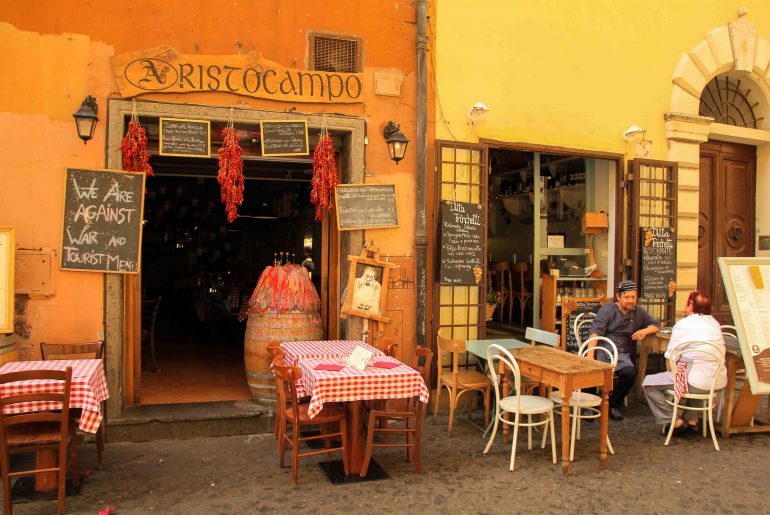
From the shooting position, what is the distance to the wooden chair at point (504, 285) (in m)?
11.0

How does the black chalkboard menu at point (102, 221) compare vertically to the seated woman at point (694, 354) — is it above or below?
above

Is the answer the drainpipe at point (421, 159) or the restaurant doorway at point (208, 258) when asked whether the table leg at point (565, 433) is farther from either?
the restaurant doorway at point (208, 258)

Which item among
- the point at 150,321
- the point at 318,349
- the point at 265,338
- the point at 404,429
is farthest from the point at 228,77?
the point at 150,321

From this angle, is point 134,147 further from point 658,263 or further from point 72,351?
point 658,263

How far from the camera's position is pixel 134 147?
18.4 feet

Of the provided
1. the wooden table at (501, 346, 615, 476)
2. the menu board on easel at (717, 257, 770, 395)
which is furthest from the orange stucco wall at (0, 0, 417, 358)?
the menu board on easel at (717, 257, 770, 395)

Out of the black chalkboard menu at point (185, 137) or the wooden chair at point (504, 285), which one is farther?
the wooden chair at point (504, 285)

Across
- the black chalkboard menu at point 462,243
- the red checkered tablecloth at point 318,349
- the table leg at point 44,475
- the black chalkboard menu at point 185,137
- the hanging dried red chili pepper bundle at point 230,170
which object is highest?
the black chalkboard menu at point 185,137

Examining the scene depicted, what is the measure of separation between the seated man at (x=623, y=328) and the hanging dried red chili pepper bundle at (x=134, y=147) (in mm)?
4797

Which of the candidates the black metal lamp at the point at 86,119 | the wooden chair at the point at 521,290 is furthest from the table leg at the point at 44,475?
the wooden chair at the point at 521,290

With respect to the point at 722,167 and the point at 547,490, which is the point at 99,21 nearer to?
the point at 547,490

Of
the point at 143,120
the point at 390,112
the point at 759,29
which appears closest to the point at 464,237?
the point at 390,112

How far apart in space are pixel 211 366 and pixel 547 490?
4919 millimetres

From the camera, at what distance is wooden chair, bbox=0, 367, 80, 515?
157 inches
